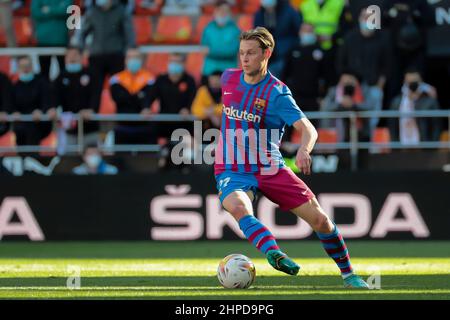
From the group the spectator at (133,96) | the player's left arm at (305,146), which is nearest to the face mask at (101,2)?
the spectator at (133,96)

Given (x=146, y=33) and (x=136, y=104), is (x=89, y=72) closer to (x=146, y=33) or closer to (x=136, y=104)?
(x=136, y=104)

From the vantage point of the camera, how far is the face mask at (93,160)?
57.4 ft

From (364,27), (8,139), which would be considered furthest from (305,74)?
(8,139)

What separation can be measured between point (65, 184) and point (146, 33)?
471 centimetres

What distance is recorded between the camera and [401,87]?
18266 mm

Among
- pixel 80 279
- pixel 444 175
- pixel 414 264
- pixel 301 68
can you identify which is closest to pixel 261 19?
pixel 301 68

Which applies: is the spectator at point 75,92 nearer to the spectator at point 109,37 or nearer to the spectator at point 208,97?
the spectator at point 109,37

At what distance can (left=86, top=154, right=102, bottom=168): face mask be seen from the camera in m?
17.5

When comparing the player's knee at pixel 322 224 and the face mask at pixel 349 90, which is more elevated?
the face mask at pixel 349 90

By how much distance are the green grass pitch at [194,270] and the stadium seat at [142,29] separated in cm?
519

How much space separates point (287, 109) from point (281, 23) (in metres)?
9.12

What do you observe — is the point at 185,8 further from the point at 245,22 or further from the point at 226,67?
the point at 226,67

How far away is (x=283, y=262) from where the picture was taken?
912 centimetres

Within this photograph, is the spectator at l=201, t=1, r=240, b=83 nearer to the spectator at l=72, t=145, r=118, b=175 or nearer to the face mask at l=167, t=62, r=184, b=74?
the face mask at l=167, t=62, r=184, b=74
